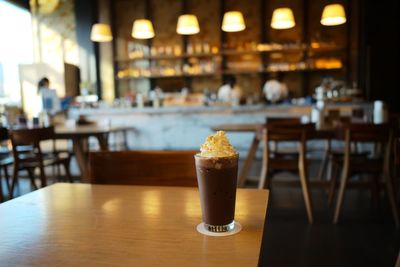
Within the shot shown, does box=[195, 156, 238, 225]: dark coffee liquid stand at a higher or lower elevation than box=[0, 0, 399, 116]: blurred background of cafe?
lower

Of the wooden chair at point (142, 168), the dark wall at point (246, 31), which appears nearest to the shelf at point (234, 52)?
the dark wall at point (246, 31)

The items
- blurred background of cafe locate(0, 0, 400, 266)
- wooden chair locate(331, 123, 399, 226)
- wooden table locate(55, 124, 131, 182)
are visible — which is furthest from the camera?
blurred background of cafe locate(0, 0, 400, 266)

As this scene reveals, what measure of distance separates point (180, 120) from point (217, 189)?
5402mm

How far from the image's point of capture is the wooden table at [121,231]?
2.29ft

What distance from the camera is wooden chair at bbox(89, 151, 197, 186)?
4.80ft

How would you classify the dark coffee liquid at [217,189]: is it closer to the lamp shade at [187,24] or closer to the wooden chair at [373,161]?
the wooden chair at [373,161]

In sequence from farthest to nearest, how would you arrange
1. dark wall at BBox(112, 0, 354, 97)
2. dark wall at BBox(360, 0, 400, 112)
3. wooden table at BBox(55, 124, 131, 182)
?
dark wall at BBox(112, 0, 354, 97) → dark wall at BBox(360, 0, 400, 112) → wooden table at BBox(55, 124, 131, 182)

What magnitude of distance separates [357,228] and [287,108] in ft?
10.4

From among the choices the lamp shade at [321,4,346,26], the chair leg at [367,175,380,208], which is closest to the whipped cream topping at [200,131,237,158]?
the chair leg at [367,175,380,208]

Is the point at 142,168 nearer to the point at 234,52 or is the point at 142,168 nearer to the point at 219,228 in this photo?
the point at 219,228

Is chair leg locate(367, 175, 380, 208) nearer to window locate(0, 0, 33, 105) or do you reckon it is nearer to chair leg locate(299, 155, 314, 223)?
chair leg locate(299, 155, 314, 223)

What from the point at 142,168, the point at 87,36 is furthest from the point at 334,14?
the point at 87,36

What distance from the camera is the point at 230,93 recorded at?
696 cm

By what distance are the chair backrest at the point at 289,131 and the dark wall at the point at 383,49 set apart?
184 inches
